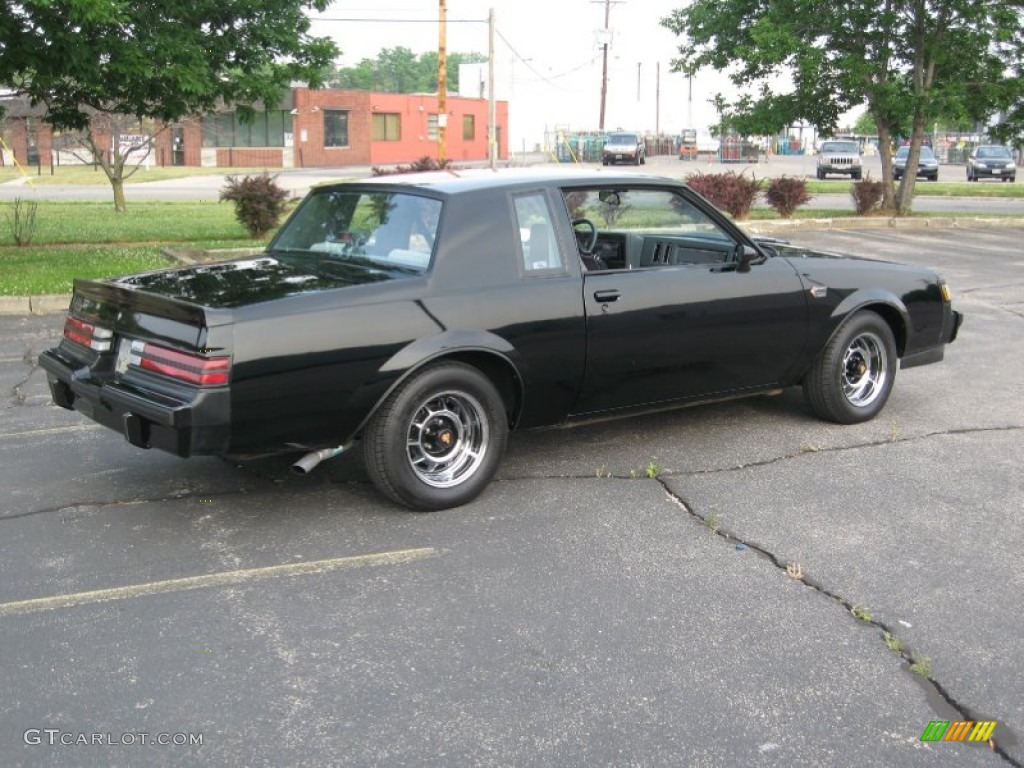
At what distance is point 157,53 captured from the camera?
41.6 ft

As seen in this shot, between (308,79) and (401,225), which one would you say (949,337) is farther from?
(308,79)

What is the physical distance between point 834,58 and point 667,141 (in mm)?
61904

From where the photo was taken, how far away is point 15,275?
12656mm

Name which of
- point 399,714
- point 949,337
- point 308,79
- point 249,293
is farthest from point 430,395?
point 308,79

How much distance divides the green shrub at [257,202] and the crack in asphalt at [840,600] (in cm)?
1241

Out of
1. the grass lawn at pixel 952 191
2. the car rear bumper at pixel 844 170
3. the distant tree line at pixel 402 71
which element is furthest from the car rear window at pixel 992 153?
the distant tree line at pixel 402 71

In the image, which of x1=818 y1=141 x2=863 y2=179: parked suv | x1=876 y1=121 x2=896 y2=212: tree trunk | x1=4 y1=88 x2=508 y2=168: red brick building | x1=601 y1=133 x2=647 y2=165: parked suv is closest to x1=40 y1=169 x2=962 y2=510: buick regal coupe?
x1=876 y1=121 x2=896 y2=212: tree trunk

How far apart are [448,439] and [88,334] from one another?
72.0 inches

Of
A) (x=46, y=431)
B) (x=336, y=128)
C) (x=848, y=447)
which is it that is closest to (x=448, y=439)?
(x=848, y=447)

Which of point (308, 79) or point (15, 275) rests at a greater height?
A: point (308, 79)

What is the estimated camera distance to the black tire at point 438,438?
4.88 meters

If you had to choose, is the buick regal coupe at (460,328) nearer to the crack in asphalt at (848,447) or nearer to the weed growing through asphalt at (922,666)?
the crack in asphalt at (848,447)

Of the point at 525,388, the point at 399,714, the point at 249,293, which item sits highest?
the point at 249,293

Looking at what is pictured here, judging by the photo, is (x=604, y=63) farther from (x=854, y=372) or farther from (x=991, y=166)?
(x=854, y=372)
